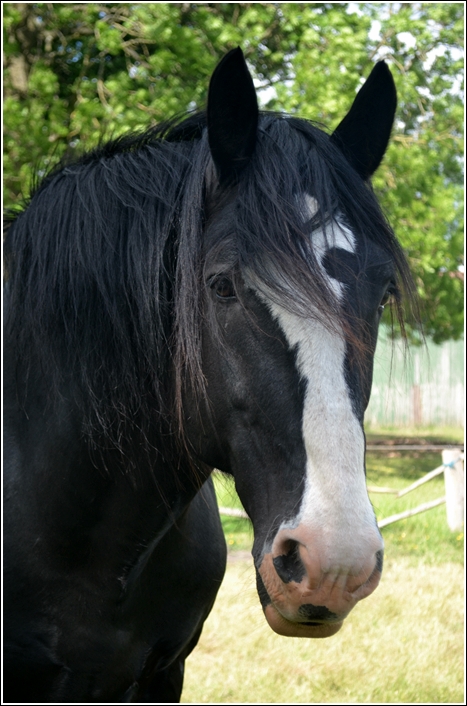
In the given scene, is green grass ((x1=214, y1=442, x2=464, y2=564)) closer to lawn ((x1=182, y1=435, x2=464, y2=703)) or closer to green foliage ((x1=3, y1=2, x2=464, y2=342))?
lawn ((x1=182, y1=435, x2=464, y2=703))

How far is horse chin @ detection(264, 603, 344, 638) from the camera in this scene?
4.89 feet

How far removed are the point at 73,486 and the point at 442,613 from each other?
4.13 m

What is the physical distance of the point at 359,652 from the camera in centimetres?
443

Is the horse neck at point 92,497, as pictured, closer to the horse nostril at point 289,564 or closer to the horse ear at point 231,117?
the horse nostril at point 289,564

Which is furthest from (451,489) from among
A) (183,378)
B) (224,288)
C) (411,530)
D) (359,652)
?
(224,288)

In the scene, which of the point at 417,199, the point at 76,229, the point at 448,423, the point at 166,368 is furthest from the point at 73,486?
the point at 448,423

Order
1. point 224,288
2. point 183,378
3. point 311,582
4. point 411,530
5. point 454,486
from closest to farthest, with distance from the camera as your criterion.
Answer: point 311,582 < point 224,288 < point 183,378 < point 454,486 < point 411,530

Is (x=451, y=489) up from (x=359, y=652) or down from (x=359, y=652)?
down

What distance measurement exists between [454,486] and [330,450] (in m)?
6.48

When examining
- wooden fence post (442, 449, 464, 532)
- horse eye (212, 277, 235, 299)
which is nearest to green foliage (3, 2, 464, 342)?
wooden fence post (442, 449, 464, 532)

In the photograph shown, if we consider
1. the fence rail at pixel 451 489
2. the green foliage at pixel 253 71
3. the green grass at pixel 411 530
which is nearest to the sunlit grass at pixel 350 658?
the green grass at pixel 411 530

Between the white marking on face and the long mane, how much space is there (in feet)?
0.52

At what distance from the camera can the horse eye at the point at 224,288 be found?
168 cm

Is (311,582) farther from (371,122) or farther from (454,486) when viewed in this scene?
(454,486)
